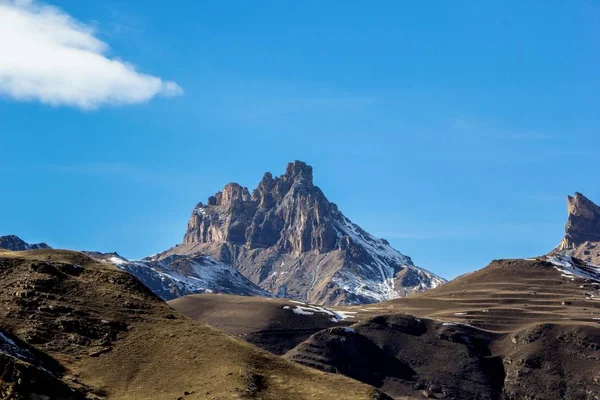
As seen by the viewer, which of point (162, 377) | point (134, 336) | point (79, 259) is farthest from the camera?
point (79, 259)

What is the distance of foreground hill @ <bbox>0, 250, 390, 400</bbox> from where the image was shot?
418 ft

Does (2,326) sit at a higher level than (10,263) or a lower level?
lower

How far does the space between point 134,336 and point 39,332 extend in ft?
52.5

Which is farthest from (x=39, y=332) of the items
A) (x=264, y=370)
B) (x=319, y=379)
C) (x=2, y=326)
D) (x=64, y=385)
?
(x=319, y=379)

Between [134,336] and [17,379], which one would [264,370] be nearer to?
[134,336]

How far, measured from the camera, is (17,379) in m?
112

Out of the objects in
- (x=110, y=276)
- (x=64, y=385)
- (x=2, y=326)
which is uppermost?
(x=110, y=276)

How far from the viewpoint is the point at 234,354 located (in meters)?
143

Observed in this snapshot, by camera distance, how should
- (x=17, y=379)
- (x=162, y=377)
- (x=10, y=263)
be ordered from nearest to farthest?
1. (x=17, y=379)
2. (x=162, y=377)
3. (x=10, y=263)

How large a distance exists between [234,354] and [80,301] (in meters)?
33.3

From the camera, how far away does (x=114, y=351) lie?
14288 centimetres

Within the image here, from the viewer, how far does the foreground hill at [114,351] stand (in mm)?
127375

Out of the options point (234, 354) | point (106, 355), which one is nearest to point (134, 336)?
point (106, 355)

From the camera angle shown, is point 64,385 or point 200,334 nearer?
point 64,385
